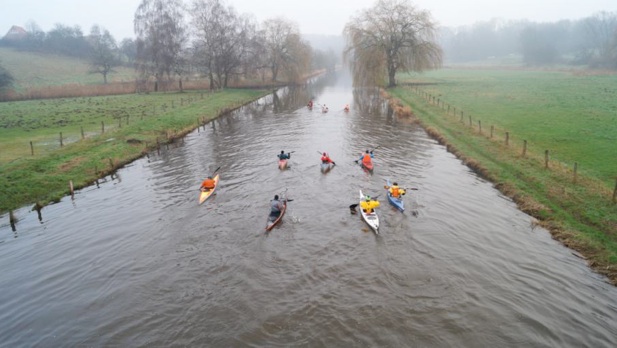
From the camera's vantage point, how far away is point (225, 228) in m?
Answer: 16.7

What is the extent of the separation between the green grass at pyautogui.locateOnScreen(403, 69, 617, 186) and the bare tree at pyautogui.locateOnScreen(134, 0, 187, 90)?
144 ft

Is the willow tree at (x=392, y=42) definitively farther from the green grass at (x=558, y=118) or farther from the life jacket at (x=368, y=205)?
the life jacket at (x=368, y=205)

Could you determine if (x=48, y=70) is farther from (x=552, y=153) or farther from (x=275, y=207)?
(x=552, y=153)

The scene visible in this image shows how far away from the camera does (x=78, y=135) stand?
32.8 metres

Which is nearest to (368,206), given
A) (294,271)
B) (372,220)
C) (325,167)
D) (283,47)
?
(372,220)

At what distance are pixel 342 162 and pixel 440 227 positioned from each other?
1109 cm

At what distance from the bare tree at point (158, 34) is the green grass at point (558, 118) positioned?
43999mm

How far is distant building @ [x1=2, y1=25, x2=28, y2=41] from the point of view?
125250mm

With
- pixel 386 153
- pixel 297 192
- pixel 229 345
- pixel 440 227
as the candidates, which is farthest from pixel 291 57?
pixel 229 345

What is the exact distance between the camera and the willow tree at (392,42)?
198 feet

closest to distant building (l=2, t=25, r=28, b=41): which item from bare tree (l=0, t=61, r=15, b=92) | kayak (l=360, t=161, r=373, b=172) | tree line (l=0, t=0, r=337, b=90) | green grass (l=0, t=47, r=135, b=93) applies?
green grass (l=0, t=47, r=135, b=93)

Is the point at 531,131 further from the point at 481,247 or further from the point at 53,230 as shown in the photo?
the point at 53,230

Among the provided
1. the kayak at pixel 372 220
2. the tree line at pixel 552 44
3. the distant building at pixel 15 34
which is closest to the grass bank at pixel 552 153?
the kayak at pixel 372 220

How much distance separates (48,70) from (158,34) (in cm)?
4867
